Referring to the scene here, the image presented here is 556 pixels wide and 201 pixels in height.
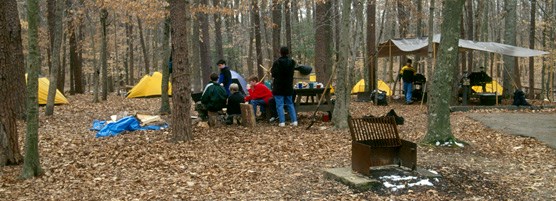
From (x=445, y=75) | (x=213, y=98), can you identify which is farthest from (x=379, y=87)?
(x=445, y=75)

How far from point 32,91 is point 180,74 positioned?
9.07ft

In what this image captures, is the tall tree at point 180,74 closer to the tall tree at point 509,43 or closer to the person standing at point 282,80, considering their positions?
the person standing at point 282,80

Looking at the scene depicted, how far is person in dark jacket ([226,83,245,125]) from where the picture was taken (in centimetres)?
1061

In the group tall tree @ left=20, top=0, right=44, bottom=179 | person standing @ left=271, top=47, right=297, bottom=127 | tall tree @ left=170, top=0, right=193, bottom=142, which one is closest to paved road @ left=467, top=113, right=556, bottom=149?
person standing @ left=271, top=47, right=297, bottom=127

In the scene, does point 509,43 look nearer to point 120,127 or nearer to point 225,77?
point 225,77

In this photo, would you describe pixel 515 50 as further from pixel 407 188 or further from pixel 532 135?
pixel 407 188

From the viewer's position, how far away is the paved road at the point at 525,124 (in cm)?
969

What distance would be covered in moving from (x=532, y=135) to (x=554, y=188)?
4.01 meters

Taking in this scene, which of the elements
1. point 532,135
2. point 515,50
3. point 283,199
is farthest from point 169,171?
point 515,50

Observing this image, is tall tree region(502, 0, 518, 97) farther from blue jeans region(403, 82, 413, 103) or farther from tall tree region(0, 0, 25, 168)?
tall tree region(0, 0, 25, 168)

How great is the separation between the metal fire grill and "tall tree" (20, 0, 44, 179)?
4.04 meters

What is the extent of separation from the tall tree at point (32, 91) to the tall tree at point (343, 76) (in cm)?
541

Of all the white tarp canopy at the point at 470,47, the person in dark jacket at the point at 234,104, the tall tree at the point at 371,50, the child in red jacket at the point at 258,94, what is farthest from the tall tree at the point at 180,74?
the white tarp canopy at the point at 470,47

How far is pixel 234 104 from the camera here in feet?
35.1
